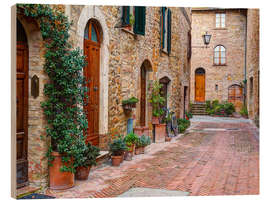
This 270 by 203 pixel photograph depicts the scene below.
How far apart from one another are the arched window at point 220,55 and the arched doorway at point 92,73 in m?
14.9

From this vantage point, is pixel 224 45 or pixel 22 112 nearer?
pixel 22 112

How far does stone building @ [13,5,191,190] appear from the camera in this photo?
3867mm

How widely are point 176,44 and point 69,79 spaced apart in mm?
7627

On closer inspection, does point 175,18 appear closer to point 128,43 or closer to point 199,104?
point 128,43

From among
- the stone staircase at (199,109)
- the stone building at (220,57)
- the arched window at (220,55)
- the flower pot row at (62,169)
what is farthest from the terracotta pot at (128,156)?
the arched window at (220,55)

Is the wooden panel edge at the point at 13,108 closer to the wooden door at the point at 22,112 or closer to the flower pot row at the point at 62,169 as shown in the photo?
the wooden door at the point at 22,112

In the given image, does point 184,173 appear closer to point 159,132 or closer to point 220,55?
point 159,132

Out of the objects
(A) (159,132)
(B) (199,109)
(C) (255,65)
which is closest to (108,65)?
(A) (159,132)

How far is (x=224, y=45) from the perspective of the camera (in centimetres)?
1894

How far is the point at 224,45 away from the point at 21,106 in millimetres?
17079

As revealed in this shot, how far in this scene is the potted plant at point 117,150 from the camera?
5488 mm

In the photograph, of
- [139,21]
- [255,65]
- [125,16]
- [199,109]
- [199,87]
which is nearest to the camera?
[125,16]

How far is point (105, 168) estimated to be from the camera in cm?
529
